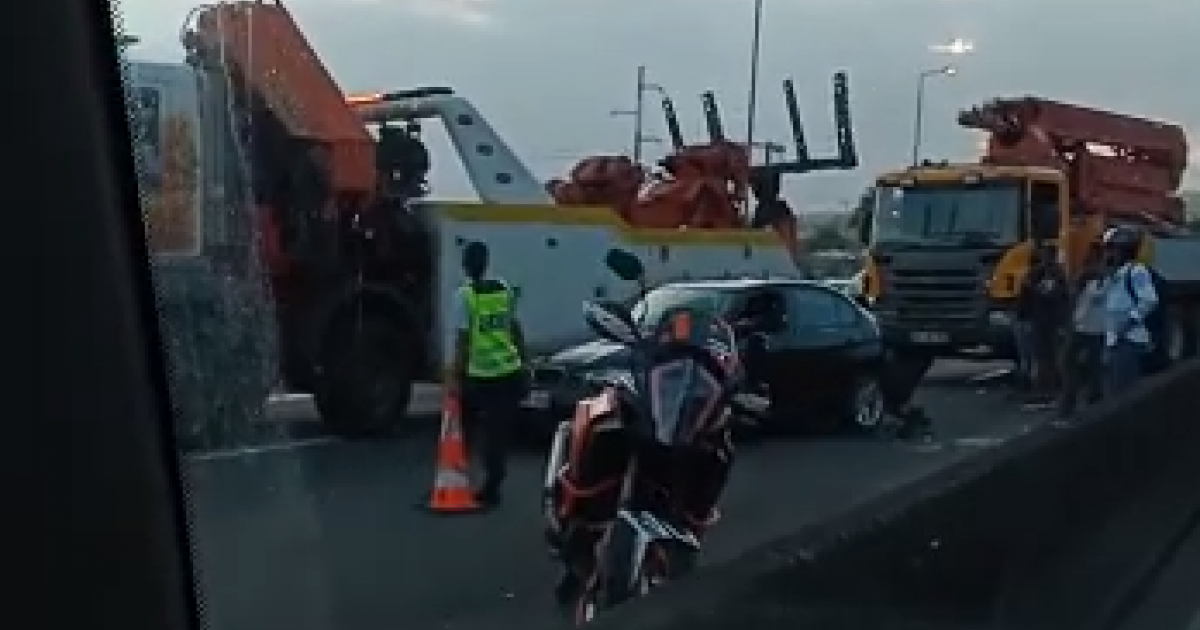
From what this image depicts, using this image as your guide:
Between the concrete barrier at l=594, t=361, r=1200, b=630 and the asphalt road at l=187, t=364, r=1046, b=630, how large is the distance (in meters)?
0.93

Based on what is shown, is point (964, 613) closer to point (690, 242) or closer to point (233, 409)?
point (233, 409)

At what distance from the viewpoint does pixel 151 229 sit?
3.23 metres

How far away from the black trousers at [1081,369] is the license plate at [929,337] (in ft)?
17.9

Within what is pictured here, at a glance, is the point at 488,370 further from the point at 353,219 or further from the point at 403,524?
the point at 353,219

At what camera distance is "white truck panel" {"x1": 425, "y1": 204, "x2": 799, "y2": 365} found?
17.0 meters

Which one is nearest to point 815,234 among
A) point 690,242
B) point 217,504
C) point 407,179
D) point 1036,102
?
point 1036,102

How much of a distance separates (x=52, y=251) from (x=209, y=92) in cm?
224

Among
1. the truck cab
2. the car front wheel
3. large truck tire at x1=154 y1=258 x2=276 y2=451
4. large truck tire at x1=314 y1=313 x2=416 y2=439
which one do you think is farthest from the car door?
large truck tire at x1=154 y1=258 x2=276 y2=451

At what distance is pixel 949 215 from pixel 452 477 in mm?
14977

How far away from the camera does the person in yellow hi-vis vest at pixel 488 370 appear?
1258 centimetres

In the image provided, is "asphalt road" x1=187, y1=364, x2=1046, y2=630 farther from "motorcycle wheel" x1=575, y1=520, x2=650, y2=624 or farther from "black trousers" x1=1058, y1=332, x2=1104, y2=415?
"motorcycle wheel" x1=575, y1=520, x2=650, y2=624

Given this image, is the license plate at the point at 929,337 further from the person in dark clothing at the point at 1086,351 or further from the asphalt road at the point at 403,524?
Answer: the person in dark clothing at the point at 1086,351

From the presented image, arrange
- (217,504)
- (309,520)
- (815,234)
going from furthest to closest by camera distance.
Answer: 1. (815,234)
2. (309,520)
3. (217,504)

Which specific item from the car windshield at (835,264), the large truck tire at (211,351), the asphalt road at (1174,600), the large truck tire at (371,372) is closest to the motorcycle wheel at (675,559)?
the large truck tire at (211,351)
